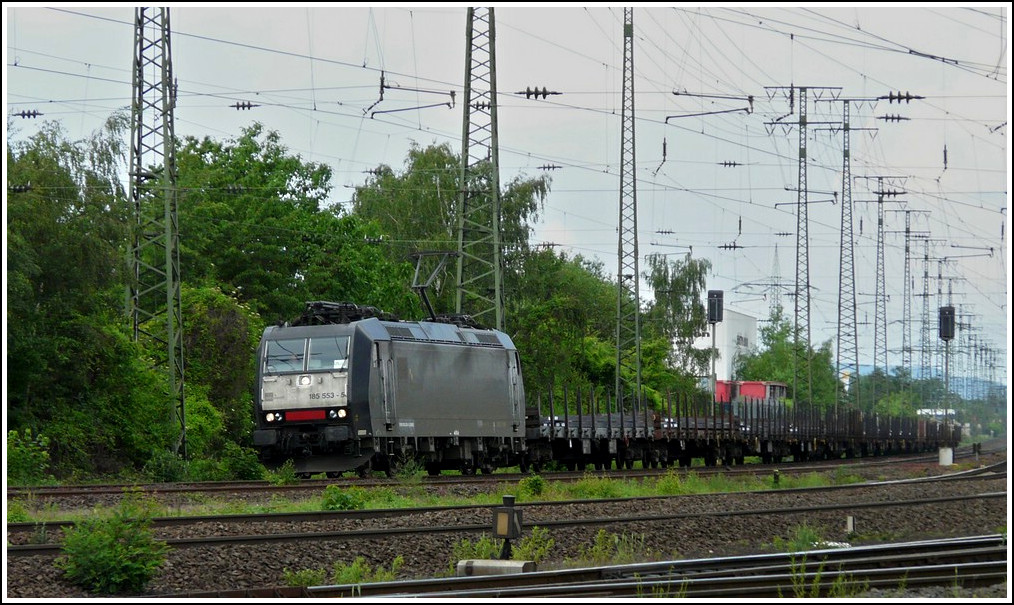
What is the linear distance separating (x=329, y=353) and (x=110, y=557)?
14.6 metres

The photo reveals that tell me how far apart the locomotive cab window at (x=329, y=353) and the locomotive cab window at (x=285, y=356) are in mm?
247

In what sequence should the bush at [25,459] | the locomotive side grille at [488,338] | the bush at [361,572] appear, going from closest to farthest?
the bush at [361,572] < the bush at [25,459] < the locomotive side grille at [488,338]

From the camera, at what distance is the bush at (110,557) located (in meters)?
11.7

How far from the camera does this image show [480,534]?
1545cm

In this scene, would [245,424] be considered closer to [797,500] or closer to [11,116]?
[11,116]

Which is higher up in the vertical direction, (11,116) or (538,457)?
(11,116)

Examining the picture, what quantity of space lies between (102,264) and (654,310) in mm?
51427

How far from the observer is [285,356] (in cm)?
2681

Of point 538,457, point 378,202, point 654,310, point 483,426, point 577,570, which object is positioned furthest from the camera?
point 654,310

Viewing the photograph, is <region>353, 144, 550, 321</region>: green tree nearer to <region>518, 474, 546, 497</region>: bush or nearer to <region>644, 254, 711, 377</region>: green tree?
<region>644, 254, 711, 377</region>: green tree

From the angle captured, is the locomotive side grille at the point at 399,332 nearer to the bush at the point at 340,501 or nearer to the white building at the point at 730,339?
the bush at the point at 340,501

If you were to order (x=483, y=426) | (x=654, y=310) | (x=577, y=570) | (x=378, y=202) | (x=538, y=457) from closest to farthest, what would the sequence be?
(x=577, y=570), (x=483, y=426), (x=538, y=457), (x=378, y=202), (x=654, y=310)

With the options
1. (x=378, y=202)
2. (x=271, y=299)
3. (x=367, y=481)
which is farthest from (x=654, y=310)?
(x=367, y=481)

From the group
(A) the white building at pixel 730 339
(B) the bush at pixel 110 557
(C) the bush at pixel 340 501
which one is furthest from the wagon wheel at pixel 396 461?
(A) the white building at pixel 730 339
